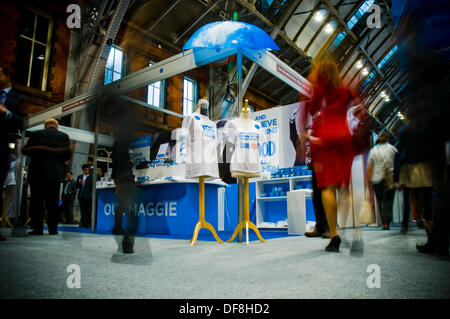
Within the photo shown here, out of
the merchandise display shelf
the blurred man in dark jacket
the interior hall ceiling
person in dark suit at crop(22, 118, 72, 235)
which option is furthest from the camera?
the interior hall ceiling

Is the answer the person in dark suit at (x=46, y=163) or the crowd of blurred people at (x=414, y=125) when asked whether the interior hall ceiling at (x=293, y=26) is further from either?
the person in dark suit at (x=46, y=163)

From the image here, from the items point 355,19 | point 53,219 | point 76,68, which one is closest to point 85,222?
point 53,219

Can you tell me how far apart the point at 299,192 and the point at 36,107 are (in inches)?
317

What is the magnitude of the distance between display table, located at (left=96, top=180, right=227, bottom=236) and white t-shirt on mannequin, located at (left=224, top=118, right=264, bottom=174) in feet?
5.16

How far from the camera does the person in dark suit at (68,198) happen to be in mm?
8434

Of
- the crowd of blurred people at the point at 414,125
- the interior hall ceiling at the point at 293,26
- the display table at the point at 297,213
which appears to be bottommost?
the display table at the point at 297,213

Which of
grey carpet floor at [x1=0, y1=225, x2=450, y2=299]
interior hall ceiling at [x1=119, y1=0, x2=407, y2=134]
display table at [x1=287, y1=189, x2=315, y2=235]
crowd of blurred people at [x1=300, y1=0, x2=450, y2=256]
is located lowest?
grey carpet floor at [x1=0, y1=225, x2=450, y2=299]

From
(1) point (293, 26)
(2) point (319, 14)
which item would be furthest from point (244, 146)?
(1) point (293, 26)

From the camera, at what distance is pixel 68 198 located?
8.66 metres

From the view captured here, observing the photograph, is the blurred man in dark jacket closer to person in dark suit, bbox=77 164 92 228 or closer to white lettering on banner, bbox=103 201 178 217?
white lettering on banner, bbox=103 201 178 217

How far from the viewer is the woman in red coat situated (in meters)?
2.40

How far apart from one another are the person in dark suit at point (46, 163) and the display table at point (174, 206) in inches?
51.2

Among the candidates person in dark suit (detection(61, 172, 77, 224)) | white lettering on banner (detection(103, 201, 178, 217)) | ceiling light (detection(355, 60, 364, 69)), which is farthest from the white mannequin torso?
ceiling light (detection(355, 60, 364, 69))

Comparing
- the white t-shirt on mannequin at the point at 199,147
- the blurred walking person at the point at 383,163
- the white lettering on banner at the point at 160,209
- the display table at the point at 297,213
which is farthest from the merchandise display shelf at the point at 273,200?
the white t-shirt on mannequin at the point at 199,147
